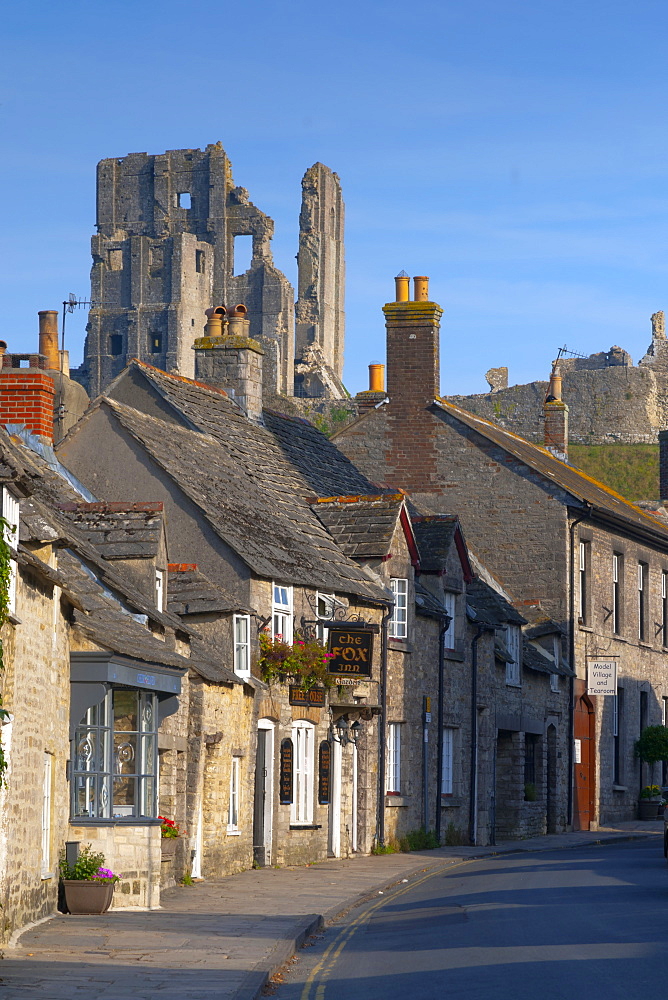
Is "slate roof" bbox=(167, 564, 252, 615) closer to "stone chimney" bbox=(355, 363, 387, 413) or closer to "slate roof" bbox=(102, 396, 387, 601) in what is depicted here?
"slate roof" bbox=(102, 396, 387, 601)

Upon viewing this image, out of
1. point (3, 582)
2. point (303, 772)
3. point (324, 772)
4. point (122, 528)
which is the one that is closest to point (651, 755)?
point (324, 772)

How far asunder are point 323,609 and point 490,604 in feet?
29.0

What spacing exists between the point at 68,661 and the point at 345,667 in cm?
983

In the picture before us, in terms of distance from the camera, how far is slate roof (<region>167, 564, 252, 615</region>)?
79.8 feet

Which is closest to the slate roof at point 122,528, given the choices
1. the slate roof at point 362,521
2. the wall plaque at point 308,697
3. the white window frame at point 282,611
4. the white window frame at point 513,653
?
the white window frame at point 282,611

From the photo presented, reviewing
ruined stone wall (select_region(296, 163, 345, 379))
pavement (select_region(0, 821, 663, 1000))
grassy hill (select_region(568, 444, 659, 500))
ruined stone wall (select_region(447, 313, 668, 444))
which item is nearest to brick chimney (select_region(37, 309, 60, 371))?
pavement (select_region(0, 821, 663, 1000))

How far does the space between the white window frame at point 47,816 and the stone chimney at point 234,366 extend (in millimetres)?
16321

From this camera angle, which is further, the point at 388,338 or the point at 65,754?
the point at 388,338

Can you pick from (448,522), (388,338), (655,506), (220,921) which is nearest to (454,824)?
(448,522)

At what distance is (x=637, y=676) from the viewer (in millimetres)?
44531

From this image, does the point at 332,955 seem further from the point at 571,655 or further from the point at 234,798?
the point at 571,655

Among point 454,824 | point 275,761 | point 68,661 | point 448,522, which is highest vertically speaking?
point 448,522

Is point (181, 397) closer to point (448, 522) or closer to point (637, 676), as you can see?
point (448, 522)

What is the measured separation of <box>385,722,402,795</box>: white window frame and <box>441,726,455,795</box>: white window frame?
2.30 m
